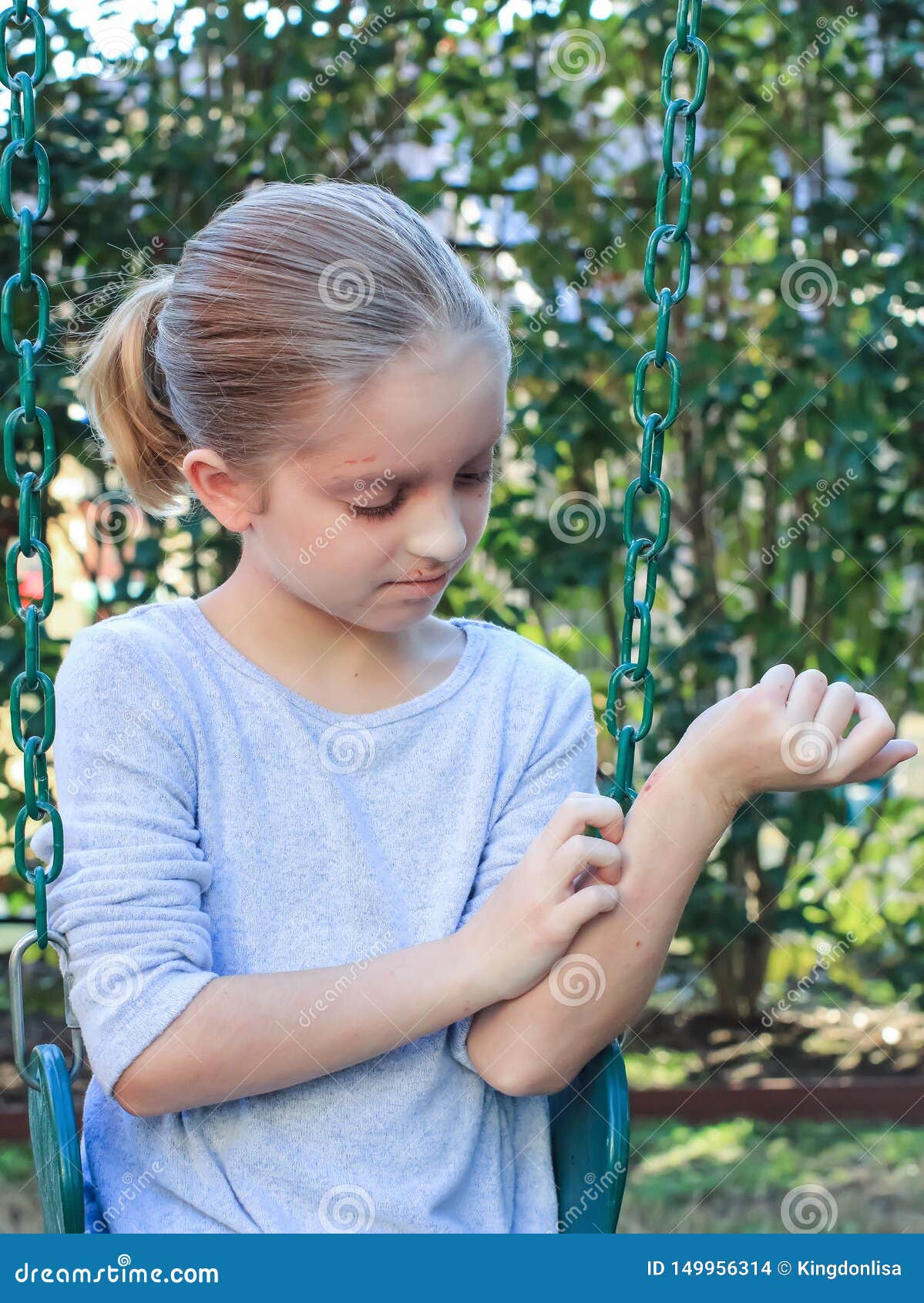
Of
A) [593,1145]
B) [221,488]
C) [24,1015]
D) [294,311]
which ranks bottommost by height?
[593,1145]

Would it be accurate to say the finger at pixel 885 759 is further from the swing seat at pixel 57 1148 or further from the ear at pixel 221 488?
the swing seat at pixel 57 1148

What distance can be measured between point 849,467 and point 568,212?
78cm

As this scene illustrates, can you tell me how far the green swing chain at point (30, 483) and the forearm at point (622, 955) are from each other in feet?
1.43

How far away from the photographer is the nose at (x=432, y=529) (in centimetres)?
127

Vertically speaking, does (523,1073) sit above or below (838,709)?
below

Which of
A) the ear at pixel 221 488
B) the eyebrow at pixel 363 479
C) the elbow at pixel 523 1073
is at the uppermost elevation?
the eyebrow at pixel 363 479

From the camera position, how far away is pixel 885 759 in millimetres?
1240

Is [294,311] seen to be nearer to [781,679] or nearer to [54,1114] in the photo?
[781,679]

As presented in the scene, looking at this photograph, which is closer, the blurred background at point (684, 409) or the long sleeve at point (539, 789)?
the long sleeve at point (539, 789)

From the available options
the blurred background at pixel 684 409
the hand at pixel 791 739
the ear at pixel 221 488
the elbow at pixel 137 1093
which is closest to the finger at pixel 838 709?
the hand at pixel 791 739

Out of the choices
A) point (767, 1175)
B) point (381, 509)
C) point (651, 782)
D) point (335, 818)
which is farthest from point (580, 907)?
point (767, 1175)

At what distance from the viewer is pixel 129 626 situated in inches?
54.3

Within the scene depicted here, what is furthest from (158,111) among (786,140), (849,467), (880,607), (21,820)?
(21,820)

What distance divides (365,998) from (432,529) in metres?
0.41
